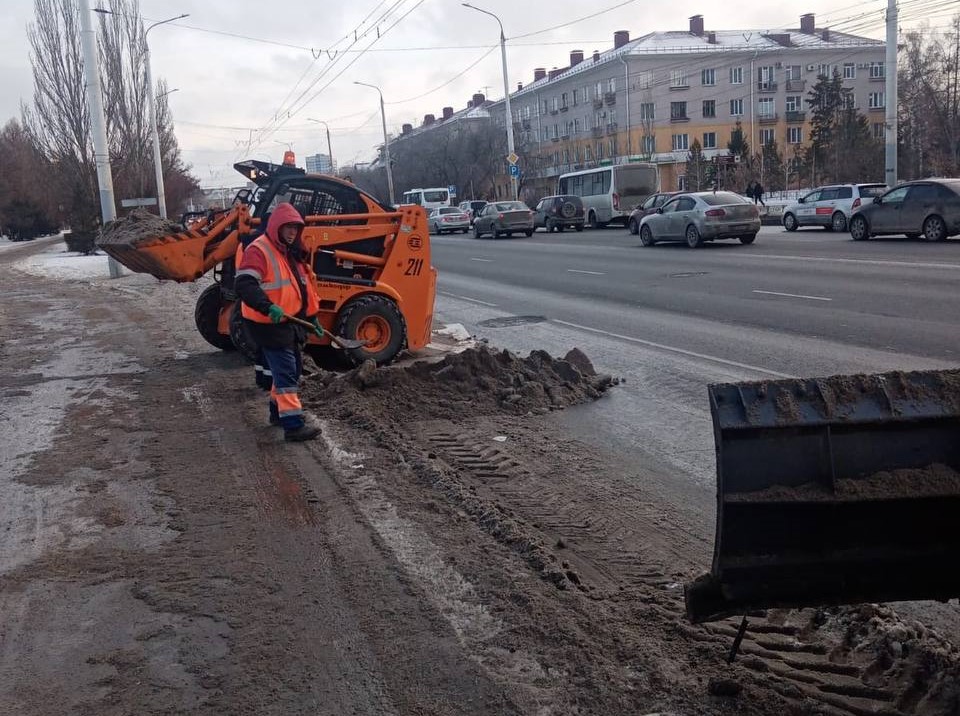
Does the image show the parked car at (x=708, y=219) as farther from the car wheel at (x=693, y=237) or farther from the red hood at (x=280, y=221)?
the red hood at (x=280, y=221)

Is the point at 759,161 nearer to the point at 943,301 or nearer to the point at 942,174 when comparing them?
the point at 942,174

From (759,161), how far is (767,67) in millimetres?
24960

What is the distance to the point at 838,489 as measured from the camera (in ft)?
9.18

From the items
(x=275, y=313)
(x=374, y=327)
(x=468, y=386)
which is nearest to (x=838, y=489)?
(x=275, y=313)

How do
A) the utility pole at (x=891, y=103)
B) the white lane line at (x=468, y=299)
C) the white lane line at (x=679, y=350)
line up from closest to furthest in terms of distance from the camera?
1. the white lane line at (x=679, y=350)
2. the white lane line at (x=468, y=299)
3. the utility pole at (x=891, y=103)

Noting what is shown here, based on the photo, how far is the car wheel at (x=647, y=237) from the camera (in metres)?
25.9

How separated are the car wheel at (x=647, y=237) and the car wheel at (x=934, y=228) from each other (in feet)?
22.3

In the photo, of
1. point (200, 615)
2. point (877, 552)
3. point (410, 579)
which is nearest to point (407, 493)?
point (410, 579)

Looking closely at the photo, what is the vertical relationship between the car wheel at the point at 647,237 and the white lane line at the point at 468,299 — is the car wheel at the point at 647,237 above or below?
above

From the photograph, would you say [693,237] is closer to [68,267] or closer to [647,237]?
[647,237]

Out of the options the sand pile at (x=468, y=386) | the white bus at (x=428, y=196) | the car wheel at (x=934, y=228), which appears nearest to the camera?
the sand pile at (x=468, y=386)

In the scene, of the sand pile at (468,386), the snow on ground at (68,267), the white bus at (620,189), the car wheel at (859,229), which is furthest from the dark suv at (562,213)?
the sand pile at (468,386)

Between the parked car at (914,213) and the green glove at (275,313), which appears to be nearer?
the green glove at (275,313)

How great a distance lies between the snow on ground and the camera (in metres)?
26.5
